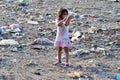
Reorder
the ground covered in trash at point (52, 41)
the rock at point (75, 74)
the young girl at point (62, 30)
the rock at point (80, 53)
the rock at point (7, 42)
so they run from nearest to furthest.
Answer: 1. the rock at point (75, 74)
2. the ground covered in trash at point (52, 41)
3. the young girl at point (62, 30)
4. the rock at point (80, 53)
5. the rock at point (7, 42)

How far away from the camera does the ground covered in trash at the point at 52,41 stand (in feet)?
17.8

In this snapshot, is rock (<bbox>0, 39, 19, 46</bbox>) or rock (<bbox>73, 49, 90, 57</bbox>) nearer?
rock (<bbox>73, 49, 90, 57</bbox>)

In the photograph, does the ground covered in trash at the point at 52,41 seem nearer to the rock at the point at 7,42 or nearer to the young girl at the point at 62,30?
the rock at the point at 7,42

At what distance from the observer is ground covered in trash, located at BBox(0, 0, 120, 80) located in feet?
17.8

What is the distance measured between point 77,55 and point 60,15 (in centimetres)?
97

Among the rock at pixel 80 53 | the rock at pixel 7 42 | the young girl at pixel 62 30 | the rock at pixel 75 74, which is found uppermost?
the young girl at pixel 62 30

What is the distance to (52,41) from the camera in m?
7.55

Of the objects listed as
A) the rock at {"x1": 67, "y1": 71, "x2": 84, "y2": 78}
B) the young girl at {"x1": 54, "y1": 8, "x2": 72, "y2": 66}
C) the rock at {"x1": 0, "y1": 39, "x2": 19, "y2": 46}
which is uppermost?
the young girl at {"x1": 54, "y1": 8, "x2": 72, "y2": 66}

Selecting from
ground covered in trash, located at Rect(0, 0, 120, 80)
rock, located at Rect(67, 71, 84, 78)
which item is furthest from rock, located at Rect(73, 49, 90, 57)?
rock, located at Rect(67, 71, 84, 78)

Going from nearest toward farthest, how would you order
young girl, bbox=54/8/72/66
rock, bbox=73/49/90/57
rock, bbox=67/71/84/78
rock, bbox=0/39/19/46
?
rock, bbox=67/71/84/78, young girl, bbox=54/8/72/66, rock, bbox=73/49/90/57, rock, bbox=0/39/19/46

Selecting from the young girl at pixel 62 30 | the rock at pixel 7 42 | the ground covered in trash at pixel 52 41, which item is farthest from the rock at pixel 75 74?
the rock at pixel 7 42

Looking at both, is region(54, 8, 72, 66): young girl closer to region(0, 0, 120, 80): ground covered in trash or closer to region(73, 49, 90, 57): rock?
region(0, 0, 120, 80): ground covered in trash

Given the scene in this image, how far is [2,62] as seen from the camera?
19.0ft

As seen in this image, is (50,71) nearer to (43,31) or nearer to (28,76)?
(28,76)
